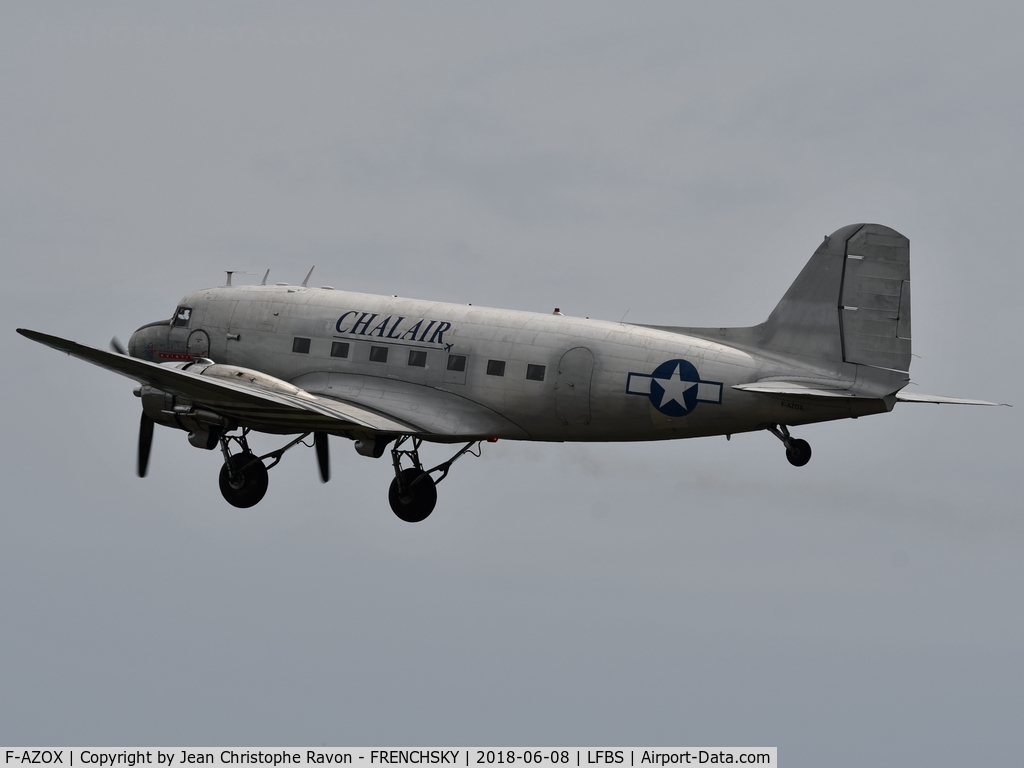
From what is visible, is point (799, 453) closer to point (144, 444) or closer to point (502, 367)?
point (502, 367)

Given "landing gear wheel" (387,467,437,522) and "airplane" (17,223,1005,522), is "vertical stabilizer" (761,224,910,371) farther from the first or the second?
"landing gear wheel" (387,467,437,522)

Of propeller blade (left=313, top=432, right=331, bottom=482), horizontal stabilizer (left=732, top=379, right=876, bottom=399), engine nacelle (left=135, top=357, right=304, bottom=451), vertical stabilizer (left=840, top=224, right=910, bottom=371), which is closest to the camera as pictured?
horizontal stabilizer (left=732, top=379, right=876, bottom=399)

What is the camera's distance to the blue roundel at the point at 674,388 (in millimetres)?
35031

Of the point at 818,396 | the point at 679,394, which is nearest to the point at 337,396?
the point at 679,394

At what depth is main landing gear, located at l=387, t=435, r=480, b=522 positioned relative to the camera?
3803 cm

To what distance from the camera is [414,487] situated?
38.2 m

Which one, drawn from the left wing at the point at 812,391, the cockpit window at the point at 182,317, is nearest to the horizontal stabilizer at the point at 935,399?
the left wing at the point at 812,391

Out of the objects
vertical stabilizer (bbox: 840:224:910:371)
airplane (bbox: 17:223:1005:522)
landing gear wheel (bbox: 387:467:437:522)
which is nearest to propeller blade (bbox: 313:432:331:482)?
airplane (bbox: 17:223:1005:522)

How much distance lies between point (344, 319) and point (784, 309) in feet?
31.5

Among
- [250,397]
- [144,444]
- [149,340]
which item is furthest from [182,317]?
[250,397]

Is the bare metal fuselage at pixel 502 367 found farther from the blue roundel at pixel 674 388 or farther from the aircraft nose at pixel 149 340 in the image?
the aircraft nose at pixel 149 340

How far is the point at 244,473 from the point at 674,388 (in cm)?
975

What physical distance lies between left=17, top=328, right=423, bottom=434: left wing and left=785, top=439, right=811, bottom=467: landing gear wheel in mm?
7706

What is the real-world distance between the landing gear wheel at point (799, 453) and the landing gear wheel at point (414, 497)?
26.7 feet
